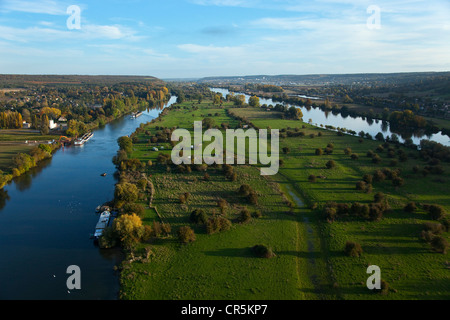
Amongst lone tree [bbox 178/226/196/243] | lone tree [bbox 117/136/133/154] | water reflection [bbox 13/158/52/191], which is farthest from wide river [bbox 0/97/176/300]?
lone tree [bbox 178/226/196/243]

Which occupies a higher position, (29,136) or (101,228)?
(29,136)

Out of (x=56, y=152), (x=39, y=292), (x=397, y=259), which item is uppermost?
(x=56, y=152)

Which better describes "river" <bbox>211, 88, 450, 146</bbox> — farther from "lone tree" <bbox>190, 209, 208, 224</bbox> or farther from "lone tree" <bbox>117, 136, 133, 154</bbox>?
"lone tree" <bbox>190, 209, 208, 224</bbox>

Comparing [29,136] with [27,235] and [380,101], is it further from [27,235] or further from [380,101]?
[380,101]

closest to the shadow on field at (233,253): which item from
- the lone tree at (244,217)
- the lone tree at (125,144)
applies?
the lone tree at (244,217)

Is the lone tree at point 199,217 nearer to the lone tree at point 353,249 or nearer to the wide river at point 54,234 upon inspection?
the wide river at point 54,234
